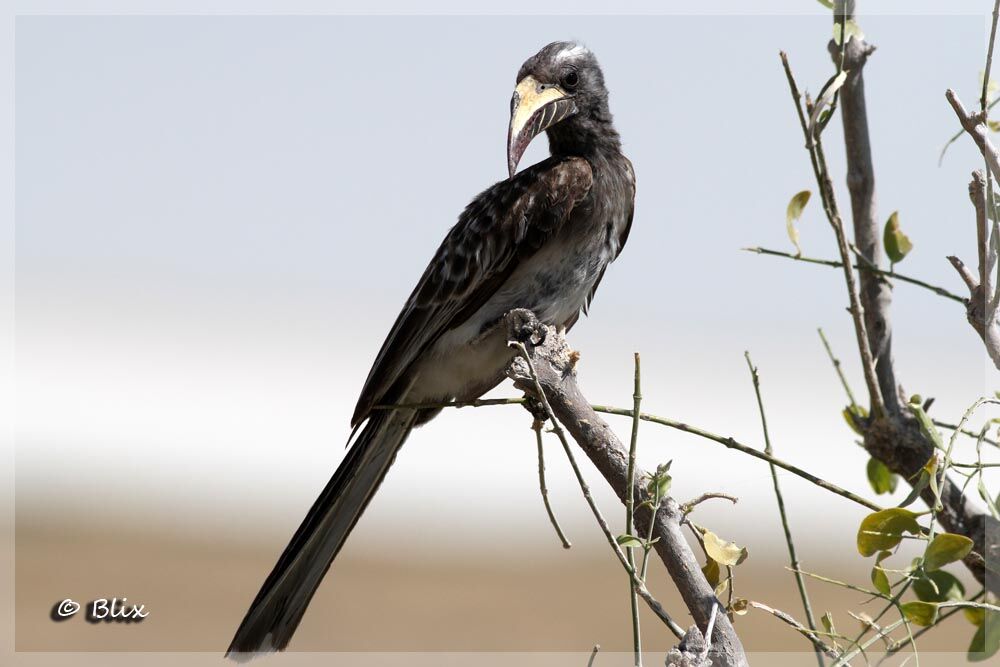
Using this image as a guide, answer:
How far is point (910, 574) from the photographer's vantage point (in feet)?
6.87

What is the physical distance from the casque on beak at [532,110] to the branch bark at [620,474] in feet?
2.93

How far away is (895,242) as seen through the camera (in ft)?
10.0

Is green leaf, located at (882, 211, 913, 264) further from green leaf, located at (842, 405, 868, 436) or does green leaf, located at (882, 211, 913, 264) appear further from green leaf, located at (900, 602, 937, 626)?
green leaf, located at (900, 602, 937, 626)

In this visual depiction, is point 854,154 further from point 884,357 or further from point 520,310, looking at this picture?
point 520,310

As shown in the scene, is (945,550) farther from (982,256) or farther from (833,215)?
(833,215)

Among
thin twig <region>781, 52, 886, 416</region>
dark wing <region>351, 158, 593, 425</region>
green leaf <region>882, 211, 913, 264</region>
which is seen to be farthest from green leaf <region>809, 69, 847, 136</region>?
dark wing <region>351, 158, 593, 425</region>

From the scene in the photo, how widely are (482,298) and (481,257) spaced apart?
17 centimetres

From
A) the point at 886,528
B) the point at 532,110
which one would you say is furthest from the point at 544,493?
the point at 532,110

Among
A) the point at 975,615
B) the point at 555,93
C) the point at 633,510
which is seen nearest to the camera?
the point at 633,510

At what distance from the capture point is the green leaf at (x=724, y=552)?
2.14 metres

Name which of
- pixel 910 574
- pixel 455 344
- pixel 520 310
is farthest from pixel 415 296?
pixel 910 574

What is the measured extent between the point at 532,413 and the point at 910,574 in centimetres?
147

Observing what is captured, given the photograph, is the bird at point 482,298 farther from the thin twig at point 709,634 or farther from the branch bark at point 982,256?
the thin twig at point 709,634

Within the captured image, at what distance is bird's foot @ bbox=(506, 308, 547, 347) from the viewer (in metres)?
3.21
